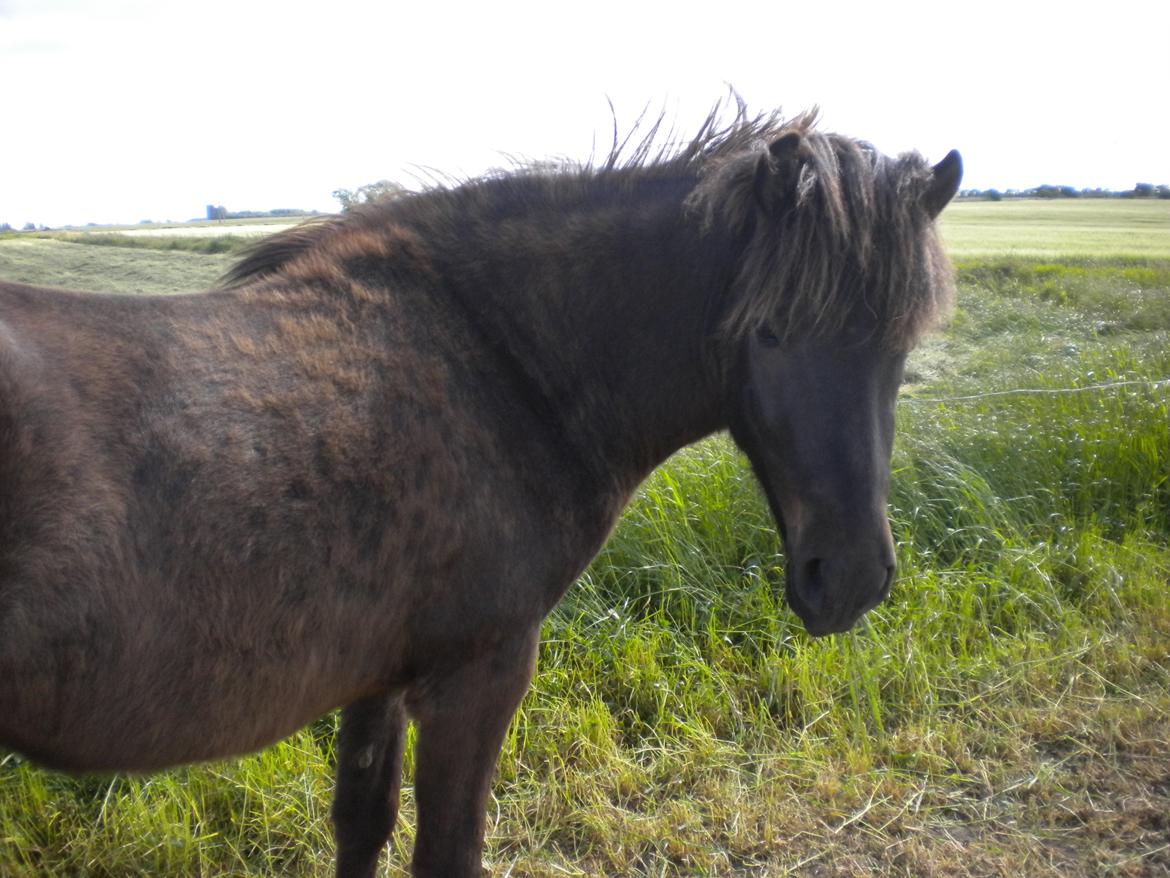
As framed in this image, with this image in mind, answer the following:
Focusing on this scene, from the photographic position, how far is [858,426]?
217cm

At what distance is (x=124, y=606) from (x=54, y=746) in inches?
14.2

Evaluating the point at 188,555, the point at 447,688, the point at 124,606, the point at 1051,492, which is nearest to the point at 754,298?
the point at 447,688

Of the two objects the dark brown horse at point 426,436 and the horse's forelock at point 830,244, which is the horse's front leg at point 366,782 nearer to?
the dark brown horse at point 426,436

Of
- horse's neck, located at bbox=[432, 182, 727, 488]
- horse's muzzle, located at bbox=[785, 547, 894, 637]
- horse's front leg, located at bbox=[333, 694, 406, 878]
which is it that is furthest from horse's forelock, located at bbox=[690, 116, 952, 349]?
horse's front leg, located at bbox=[333, 694, 406, 878]

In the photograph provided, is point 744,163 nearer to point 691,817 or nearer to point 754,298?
point 754,298

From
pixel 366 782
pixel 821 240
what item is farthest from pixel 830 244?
pixel 366 782

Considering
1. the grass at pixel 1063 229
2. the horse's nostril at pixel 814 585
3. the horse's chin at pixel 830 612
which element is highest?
the grass at pixel 1063 229

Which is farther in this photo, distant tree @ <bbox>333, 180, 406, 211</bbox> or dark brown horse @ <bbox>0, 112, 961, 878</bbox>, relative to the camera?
distant tree @ <bbox>333, 180, 406, 211</bbox>

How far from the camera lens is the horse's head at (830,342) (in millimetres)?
2176

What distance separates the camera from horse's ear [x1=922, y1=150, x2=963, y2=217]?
7.88 feet

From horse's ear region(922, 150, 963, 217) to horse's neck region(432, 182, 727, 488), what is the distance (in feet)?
2.05

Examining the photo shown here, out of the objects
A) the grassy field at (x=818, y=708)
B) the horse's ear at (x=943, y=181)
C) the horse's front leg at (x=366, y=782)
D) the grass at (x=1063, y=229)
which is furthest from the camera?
the grass at (x=1063, y=229)

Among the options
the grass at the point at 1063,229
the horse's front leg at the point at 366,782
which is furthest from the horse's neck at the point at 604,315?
the grass at the point at 1063,229

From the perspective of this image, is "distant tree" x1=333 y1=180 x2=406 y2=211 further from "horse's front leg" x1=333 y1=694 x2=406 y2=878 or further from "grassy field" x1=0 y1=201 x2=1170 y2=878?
"grassy field" x1=0 y1=201 x2=1170 y2=878
